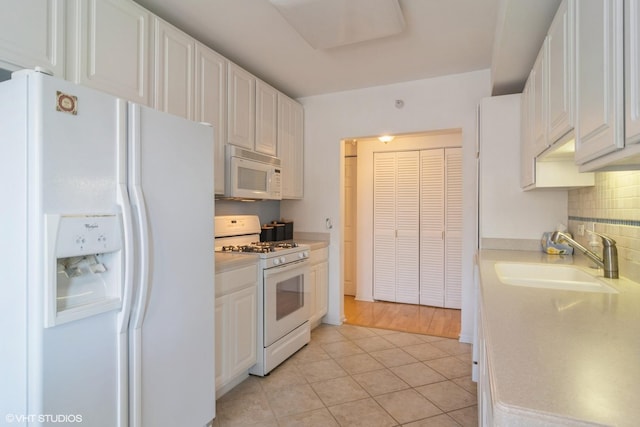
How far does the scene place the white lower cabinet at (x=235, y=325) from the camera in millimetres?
2127

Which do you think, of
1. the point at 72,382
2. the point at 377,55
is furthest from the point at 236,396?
the point at 377,55

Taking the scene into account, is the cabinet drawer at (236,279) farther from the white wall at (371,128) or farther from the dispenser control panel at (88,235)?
the white wall at (371,128)

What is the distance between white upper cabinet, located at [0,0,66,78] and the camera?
4.48ft

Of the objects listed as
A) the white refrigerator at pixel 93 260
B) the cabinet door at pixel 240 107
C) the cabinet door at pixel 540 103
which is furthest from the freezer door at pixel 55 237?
the cabinet door at pixel 540 103

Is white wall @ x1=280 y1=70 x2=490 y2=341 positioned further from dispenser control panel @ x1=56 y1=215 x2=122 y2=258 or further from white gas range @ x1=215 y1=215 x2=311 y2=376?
dispenser control panel @ x1=56 y1=215 x2=122 y2=258

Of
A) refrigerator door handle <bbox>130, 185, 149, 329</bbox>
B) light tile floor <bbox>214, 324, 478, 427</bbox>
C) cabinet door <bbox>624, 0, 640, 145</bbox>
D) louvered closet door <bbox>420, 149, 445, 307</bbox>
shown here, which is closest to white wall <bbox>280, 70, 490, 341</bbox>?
light tile floor <bbox>214, 324, 478, 427</bbox>

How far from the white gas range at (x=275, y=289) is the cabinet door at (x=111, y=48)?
51.2 inches

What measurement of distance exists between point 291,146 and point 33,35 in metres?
2.33

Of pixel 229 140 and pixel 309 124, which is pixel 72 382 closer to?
pixel 229 140

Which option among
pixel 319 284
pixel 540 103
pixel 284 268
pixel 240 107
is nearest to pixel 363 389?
pixel 284 268

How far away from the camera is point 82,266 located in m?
1.28

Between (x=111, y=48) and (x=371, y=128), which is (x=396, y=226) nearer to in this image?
(x=371, y=128)

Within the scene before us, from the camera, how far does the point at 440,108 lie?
3266 millimetres

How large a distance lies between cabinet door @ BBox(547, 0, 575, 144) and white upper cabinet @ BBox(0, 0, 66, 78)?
2130 millimetres
